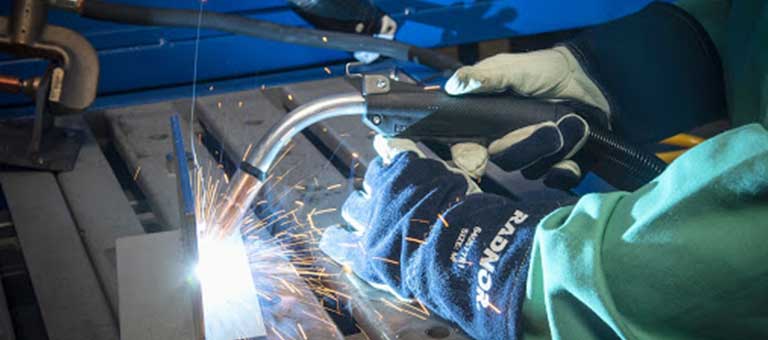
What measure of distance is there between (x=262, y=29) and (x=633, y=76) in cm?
93

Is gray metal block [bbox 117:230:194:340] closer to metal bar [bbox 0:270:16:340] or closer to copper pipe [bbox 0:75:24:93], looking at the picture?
metal bar [bbox 0:270:16:340]

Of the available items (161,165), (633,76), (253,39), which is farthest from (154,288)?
(253,39)

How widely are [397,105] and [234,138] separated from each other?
57 centimetres

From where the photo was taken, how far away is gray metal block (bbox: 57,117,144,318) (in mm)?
1582

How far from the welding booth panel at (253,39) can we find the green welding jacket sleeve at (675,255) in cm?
164

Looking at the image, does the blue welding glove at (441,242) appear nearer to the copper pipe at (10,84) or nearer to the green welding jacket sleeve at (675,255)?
the green welding jacket sleeve at (675,255)

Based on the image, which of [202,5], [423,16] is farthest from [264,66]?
[423,16]

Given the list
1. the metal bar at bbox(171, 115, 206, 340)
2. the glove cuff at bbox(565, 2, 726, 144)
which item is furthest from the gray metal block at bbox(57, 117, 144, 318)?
the glove cuff at bbox(565, 2, 726, 144)

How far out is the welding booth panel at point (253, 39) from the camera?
2.44 m

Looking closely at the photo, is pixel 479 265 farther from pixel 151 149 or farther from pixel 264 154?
pixel 151 149

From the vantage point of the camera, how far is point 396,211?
150cm

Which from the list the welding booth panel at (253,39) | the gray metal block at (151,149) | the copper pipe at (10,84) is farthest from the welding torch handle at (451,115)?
the welding booth panel at (253,39)

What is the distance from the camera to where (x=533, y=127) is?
1718mm

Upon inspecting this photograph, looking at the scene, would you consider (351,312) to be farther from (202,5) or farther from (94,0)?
(202,5)
